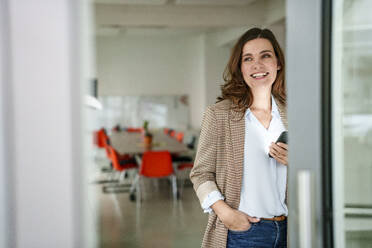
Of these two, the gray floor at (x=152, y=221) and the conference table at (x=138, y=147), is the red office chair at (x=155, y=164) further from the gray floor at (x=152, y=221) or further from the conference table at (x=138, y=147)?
the gray floor at (x=152, y=221)

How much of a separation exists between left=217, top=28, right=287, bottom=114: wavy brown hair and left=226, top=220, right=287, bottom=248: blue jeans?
1.62 feet

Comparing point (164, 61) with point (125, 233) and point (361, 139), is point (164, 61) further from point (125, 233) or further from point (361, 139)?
point (361, 139)

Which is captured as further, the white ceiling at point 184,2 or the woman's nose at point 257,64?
the white ceiling at point 184,2

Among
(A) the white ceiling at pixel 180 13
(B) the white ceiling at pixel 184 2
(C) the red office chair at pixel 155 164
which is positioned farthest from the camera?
(A) the white ceiling at pixel 180 13

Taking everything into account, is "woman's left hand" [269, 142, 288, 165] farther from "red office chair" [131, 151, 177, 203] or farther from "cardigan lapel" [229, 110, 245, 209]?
"red office chair" [131, 151, 177, 203]

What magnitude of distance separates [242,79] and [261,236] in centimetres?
68

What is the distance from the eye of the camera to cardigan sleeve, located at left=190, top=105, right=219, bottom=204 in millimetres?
1745

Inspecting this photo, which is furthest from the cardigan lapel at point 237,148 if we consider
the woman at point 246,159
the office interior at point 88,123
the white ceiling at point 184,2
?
the white ceiling at point 184,2

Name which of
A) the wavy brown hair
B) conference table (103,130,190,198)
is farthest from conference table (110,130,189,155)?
the wavy brown hair

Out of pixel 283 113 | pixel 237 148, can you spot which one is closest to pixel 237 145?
pixel 237 148

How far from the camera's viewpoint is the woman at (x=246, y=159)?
172cm

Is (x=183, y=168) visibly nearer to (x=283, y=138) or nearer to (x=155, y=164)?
(x=155, y=164)

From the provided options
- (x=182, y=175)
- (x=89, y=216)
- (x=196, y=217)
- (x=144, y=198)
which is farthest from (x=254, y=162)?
(x=182, y=175)

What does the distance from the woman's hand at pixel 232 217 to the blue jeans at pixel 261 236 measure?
0.03 meters
